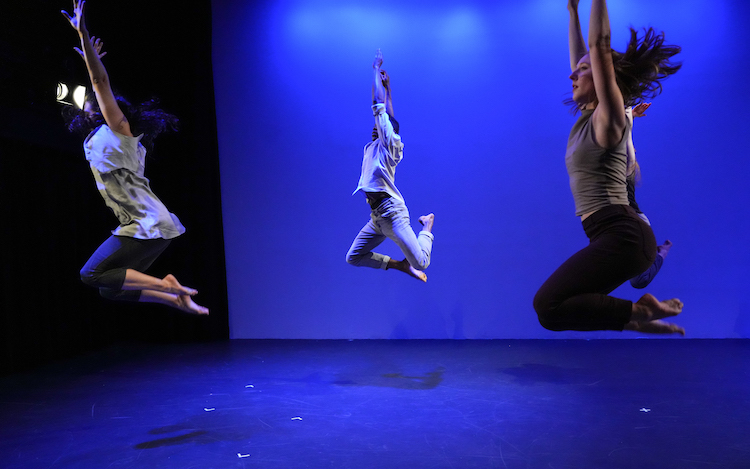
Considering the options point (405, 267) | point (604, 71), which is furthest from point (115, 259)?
point (604, 71)

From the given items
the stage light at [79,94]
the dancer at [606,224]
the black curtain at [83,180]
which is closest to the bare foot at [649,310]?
the dancer at [606,224]

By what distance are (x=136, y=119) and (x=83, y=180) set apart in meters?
3.00

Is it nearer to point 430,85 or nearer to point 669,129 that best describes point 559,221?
point 669,129

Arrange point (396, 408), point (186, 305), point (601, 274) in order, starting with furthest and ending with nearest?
point (396, 408) < point (186, 305) < point (601, 274)

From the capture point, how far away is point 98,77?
264cm

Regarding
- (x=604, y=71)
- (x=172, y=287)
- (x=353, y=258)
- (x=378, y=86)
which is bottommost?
(x=172, y=287)

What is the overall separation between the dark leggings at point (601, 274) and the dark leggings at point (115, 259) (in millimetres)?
2086

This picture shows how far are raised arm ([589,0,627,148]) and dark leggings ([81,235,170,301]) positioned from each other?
7.56ft

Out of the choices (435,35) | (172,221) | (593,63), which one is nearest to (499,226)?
(435,35)

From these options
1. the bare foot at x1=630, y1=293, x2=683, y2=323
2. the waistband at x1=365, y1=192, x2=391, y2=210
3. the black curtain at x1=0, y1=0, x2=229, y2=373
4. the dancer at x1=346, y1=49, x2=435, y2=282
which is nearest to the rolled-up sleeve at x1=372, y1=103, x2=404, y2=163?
the dancer at x1=346, y1=49, x2=435, y2=282

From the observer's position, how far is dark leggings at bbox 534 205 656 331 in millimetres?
1982

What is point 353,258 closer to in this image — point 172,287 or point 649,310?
point 172,287

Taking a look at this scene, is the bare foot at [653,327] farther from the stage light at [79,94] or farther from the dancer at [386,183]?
the stage light at [79,94]

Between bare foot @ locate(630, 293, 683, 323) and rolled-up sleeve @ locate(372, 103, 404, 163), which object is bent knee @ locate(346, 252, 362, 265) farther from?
bare foot @ locate(630, 293, 683, 323)
